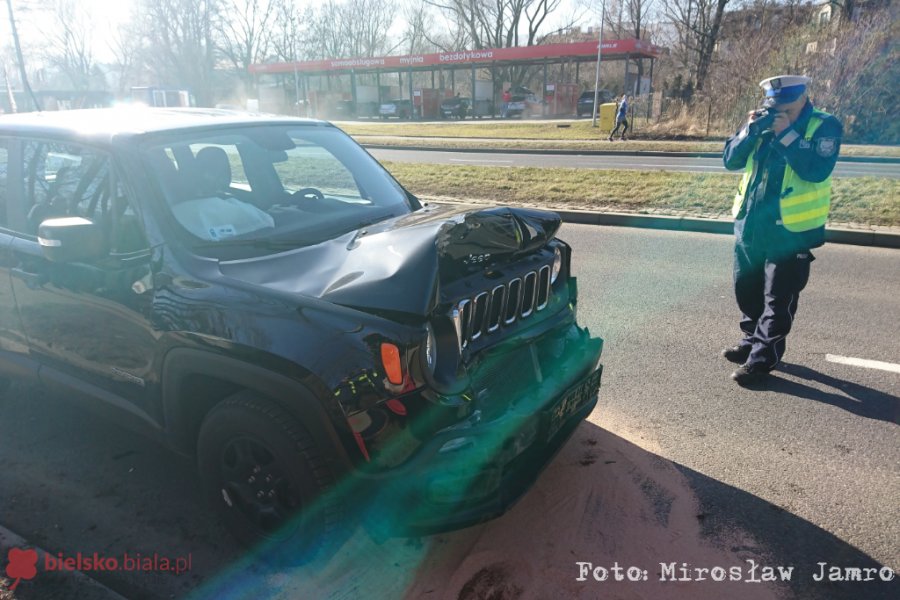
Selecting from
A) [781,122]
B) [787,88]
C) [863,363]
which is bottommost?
[863,363]

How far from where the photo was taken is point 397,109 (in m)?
47.9

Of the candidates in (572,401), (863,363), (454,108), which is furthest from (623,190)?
(454,108)

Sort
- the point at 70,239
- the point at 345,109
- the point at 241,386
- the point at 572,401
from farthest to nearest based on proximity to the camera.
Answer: the point at 345,109
the point at 572,401
the point at 70,239
the point at 241,386

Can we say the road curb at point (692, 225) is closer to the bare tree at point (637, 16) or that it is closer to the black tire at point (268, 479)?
the black tire at point (268, 479)

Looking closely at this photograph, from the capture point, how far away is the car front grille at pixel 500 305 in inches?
95.6

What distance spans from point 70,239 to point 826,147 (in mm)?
4138

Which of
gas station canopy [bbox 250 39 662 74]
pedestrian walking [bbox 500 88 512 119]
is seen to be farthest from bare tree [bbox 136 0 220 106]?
pedestrian walking [bbox 500 88 512 119]

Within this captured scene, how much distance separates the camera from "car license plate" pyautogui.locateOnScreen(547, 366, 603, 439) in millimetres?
2611

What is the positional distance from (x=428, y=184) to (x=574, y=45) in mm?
31749

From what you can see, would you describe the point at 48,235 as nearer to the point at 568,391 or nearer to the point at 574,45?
the point at 568,391

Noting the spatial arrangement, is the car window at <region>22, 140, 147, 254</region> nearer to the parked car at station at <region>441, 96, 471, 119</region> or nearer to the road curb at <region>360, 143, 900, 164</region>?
the road curb at <region>360, 143, 900, 164</region>

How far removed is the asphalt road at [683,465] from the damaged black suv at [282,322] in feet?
1.31

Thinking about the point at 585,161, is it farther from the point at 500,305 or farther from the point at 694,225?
the point at 500,305

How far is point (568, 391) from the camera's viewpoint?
2.74 m
